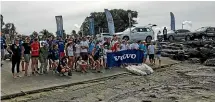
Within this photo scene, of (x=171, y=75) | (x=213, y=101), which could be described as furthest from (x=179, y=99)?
(x=171, y=75)

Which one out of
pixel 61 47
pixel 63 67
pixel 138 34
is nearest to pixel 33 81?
pixel 63 67

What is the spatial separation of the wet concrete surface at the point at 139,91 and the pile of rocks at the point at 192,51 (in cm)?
794

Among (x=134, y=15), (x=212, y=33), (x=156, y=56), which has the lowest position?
(x=156, y=56)

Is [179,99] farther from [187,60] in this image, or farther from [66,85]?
[187,60]

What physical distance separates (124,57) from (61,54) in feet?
14.5

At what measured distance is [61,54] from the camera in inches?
580

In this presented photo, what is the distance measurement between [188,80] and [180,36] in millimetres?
16242

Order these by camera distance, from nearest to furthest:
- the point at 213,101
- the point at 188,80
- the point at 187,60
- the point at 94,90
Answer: the point at 213,101 < the point at 94,90 < the point at 188,80 < the point at 187,60

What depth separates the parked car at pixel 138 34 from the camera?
26781 millimetres

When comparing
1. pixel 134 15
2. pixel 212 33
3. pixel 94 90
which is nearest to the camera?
pixel 94 90

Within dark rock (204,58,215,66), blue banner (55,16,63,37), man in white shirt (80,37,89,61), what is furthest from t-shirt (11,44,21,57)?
dark rock (204,58,215,66)

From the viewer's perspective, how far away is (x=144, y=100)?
10516 millimetres

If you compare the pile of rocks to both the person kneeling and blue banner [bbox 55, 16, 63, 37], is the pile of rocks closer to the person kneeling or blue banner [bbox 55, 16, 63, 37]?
blue banner [bbox 55, 16, 63, 37]

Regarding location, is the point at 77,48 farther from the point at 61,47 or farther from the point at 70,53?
the point at 61,47
